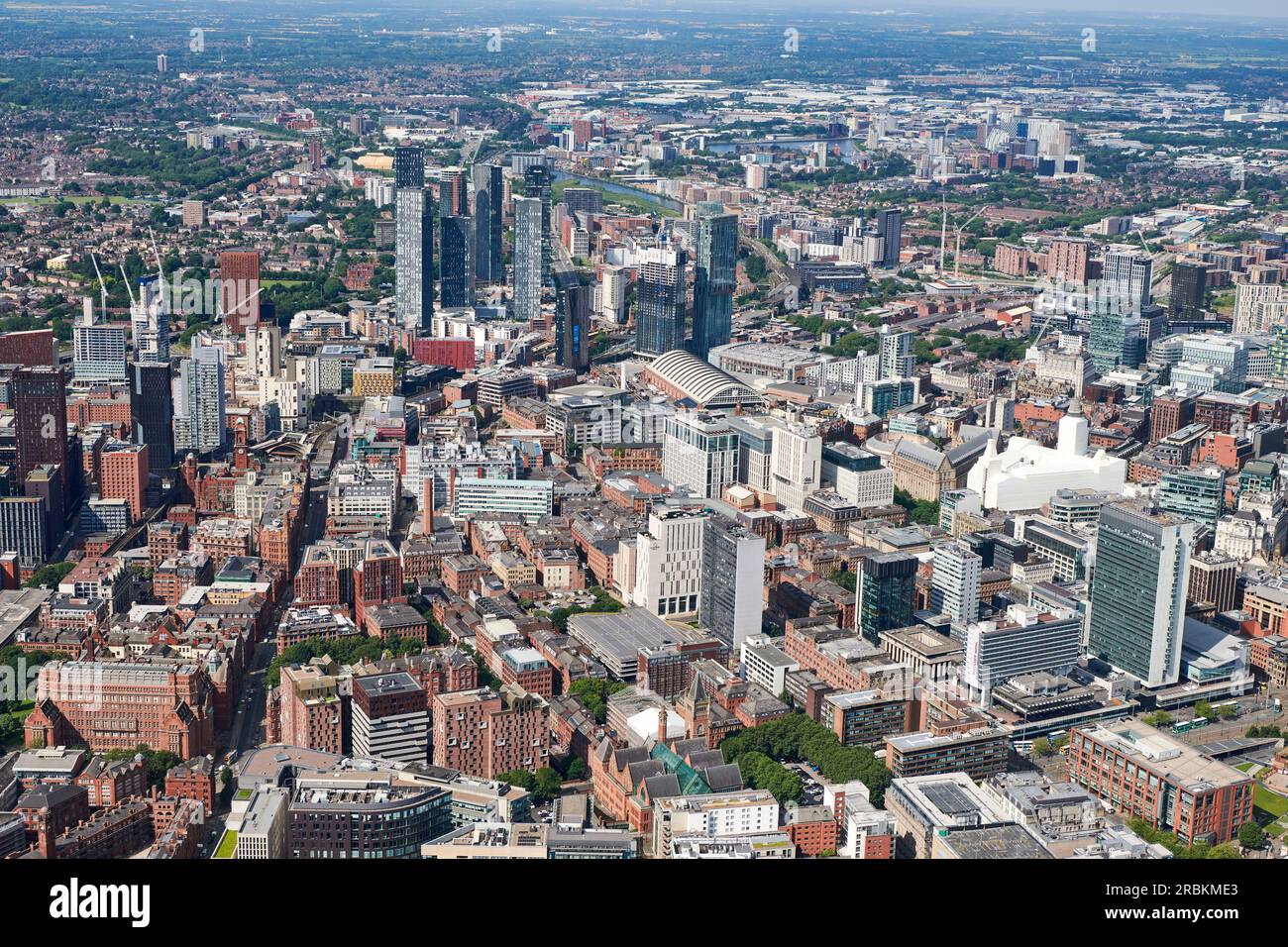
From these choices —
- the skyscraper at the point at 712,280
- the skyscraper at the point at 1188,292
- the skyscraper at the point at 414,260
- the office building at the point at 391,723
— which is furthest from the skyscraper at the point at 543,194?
the office building at the point at 391,723

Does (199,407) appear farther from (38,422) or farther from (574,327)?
(574,327)

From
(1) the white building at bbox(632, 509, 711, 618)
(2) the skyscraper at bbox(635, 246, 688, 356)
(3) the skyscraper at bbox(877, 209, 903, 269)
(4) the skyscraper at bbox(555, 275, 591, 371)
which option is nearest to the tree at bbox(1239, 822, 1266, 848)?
(1) the white building at bbox(632, 509, 711, 618)

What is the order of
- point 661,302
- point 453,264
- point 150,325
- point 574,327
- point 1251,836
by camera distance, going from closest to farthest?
point 1251,836 → point 150,325 → point 574,327 → point 661,302 → point 453,264

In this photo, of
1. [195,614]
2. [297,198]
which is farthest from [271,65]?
[195,614]

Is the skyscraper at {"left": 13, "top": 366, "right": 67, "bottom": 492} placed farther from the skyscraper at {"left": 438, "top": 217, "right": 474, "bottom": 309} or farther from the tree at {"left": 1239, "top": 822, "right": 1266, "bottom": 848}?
the tree at {"left": 1239, "top": 822, "right": 1266, "bottom": 848}

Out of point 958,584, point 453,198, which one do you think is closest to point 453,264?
point 453,198

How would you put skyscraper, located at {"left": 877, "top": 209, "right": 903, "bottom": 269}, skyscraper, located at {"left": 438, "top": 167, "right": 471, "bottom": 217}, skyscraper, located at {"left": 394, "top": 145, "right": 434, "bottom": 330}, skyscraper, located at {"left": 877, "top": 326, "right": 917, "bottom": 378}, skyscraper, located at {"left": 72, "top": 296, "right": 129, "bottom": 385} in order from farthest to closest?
skyscraper, located at {"left": 877, "top": 209, "right": 903, "bottom": 269} → skyscraper, located at {"left": 438, "top": 167, "right": 471, "bottom": 217} → skyscraper, located at {"left": 394, "top": 145, "right": 434, "bottom": 330} → skyscraper, located at {"left": 877, "top": 326, "right": 917, "bottom": 378} → skyscraper, located at {"left": 72, "top": 296, "right": 129, "bottom": 385}
